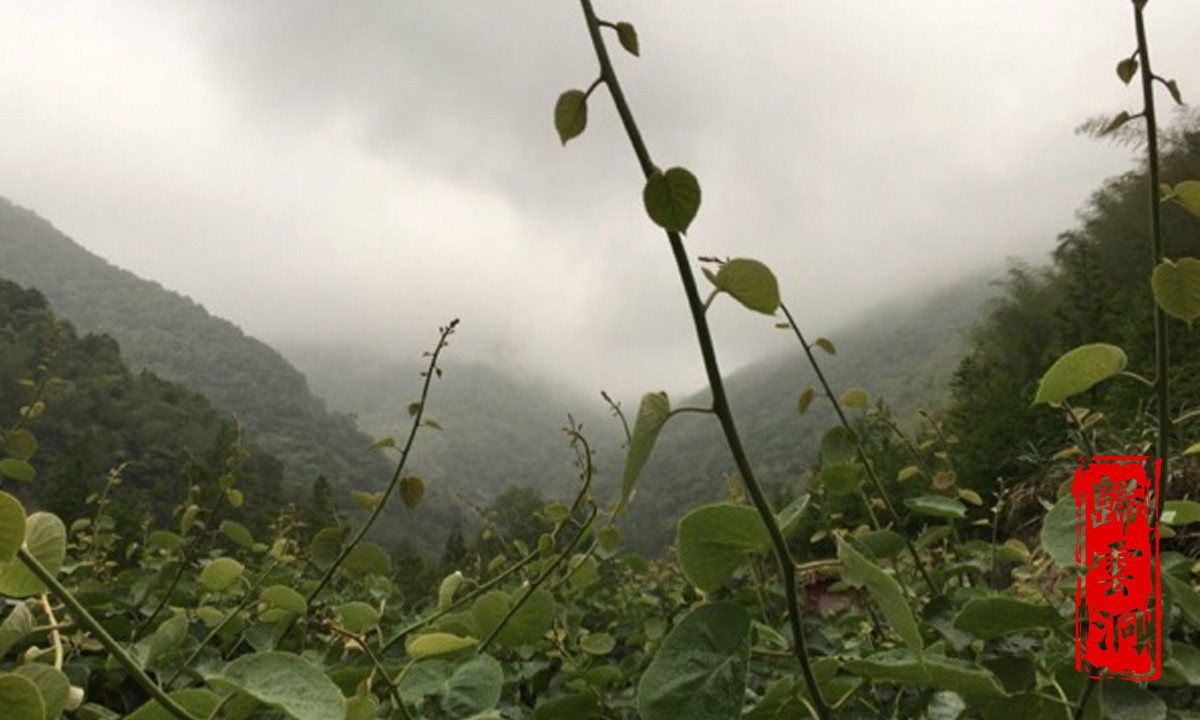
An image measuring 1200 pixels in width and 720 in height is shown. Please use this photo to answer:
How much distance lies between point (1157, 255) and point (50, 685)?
45.4 inches

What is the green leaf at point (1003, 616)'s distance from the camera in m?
0.85

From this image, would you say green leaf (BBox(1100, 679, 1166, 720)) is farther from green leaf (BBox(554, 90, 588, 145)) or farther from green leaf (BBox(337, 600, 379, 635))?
green leaf (BBox(337, 600, 379, 635))

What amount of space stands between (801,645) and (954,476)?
5.11 feet

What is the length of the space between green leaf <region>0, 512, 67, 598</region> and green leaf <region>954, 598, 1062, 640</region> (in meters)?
0.90

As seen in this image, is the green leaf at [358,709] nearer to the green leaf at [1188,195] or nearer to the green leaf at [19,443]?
the green leaf at [1188,195]

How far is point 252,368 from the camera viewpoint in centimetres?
10625

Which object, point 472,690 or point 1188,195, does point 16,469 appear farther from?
point 1188,195

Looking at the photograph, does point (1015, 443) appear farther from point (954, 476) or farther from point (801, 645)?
point (801, 645)

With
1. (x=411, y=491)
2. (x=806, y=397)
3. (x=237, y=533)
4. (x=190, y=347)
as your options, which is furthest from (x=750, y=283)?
(x=190, y=347)

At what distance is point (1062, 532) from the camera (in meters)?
0.84

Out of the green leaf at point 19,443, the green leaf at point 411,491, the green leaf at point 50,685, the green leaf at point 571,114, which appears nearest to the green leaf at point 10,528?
the green leaf at point 50,685

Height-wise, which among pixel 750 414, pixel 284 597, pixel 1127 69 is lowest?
pixel 284 597

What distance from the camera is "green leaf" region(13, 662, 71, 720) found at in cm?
63

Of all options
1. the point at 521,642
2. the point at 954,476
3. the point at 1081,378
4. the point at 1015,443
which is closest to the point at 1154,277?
the point at 1081,378
